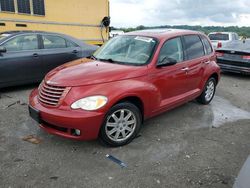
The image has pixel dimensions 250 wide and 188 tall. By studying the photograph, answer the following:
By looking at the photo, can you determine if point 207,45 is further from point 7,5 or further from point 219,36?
point 219,36

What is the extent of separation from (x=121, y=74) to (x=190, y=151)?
1553 millimetres

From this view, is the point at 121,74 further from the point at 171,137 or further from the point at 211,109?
the point at 211,109

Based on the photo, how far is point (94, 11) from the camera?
10531mm

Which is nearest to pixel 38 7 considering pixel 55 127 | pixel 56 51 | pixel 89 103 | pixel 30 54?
pixel 56 51

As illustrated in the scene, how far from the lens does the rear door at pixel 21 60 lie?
6.53 meters

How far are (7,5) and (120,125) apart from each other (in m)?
6.20

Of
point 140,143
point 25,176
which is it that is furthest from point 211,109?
point 25,176

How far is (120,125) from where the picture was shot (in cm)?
408

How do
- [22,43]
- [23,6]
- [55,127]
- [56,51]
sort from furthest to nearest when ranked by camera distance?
[23,6]
[56,51]
[22,43]
[55,127]

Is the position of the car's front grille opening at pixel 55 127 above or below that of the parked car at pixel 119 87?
below

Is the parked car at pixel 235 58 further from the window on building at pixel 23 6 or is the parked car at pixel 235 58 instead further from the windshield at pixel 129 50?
the window on building at pixel 23 6

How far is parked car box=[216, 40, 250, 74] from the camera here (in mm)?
9617

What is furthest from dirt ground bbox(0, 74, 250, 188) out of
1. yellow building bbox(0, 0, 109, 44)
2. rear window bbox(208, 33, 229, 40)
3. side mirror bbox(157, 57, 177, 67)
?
rear window bbox(208, 33, 229, 40)

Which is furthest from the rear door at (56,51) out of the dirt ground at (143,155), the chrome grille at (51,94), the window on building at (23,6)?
the chrome grille at (51,94)
